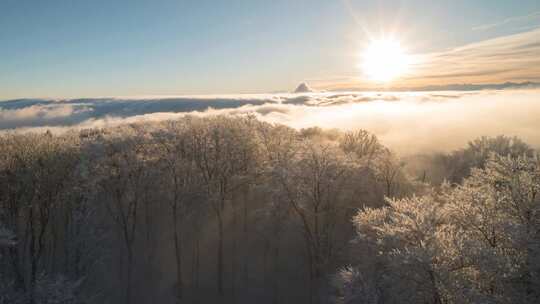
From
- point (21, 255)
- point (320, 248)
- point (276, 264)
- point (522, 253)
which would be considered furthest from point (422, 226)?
point (21, 255)

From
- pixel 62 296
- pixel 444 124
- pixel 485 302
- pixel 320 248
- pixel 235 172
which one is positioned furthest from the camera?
pixel 444 124

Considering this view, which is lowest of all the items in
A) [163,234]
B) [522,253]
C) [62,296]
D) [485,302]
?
[163,234]

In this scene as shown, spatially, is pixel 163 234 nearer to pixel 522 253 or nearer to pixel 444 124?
pixel 522 253

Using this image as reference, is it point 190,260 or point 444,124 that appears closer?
point 190,260

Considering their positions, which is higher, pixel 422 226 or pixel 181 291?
pixel 422 226

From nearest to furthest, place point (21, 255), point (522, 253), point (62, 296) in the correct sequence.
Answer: point (522, 253) < point (62, 296) < point (21, 255)

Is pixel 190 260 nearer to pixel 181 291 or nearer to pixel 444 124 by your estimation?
pixel 181 291

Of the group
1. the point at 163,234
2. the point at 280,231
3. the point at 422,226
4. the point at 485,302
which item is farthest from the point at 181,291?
the point at 485,302
